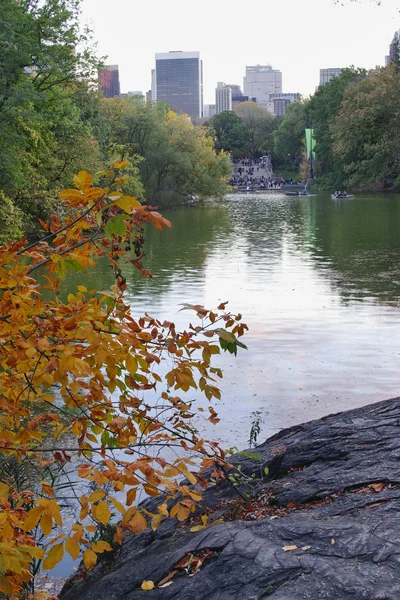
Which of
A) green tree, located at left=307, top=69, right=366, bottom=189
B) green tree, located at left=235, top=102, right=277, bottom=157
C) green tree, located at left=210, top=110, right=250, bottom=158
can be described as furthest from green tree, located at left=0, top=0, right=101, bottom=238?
green tree, located at left=235, top=102, right=277, bottom=157

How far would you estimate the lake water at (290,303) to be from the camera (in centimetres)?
993

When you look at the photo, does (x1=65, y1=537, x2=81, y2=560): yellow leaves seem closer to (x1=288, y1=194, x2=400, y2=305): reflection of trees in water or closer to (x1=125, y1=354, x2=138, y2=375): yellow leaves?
(x1=125, y1=354, x2=138, y2=375): yellow leaves

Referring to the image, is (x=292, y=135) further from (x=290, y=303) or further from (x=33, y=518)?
(x=33, y=518)

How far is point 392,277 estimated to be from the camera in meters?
20.4

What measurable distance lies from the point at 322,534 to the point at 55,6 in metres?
25.6

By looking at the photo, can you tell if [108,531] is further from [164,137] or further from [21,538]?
[164,137]

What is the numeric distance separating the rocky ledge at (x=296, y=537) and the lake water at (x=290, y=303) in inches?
130

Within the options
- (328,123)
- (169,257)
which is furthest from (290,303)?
(328,123)

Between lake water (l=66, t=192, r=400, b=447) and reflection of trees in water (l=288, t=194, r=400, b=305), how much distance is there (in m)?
0.05

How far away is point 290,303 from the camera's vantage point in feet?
55.2

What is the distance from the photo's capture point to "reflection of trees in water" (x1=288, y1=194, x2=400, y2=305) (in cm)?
1905

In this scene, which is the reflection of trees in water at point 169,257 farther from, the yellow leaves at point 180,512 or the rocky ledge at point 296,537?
the yellow leaves at point 180,512

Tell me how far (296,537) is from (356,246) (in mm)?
25094

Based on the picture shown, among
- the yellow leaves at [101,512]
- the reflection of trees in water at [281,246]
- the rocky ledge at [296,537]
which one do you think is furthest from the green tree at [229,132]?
the yellow leaves at [101,512]
